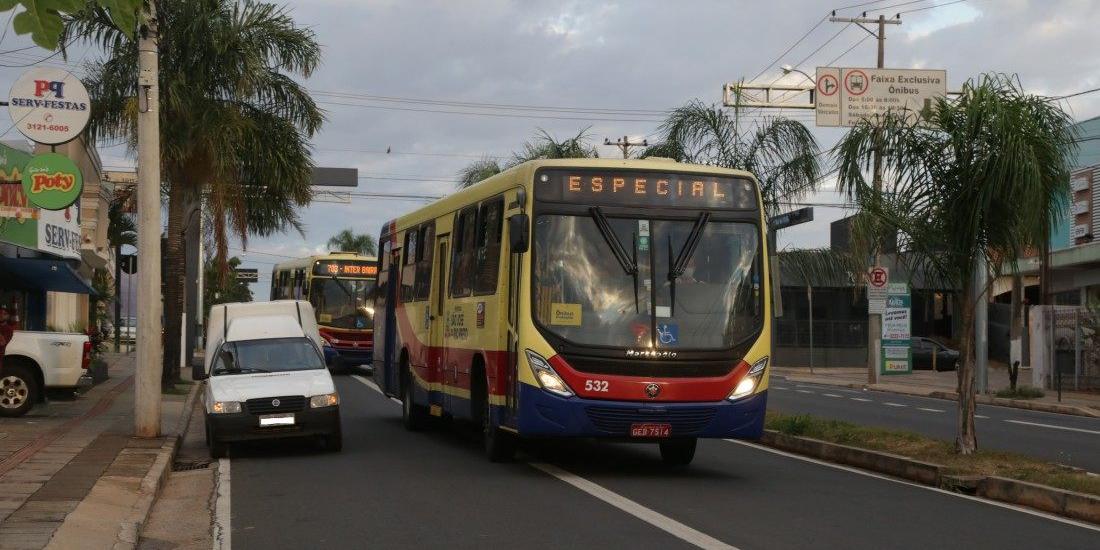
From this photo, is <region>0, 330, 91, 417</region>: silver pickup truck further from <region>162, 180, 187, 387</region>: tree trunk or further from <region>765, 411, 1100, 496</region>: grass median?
<region>765, 411, 1100, 496</region>: grass median

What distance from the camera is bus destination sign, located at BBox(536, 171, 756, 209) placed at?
14.1m

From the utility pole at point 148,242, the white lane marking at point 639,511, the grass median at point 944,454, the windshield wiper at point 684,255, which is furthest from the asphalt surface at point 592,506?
the windshield wiper at point 684,255

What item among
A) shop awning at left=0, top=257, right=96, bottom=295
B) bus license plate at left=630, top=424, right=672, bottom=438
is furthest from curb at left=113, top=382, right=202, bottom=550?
bus license plate at left=630, top=424, right=672, bottom=438

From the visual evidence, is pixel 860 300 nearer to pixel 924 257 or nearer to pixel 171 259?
pixel 171 259

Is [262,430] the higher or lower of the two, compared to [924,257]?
lower

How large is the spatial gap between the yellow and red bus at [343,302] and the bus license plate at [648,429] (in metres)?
23.8

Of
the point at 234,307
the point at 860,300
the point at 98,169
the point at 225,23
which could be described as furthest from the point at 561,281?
the point at 860,300

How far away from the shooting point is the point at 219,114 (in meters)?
26.8

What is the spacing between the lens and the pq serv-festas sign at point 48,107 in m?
19.2

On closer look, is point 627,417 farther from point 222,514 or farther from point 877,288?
point 877,288

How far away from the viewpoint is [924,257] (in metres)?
15.6

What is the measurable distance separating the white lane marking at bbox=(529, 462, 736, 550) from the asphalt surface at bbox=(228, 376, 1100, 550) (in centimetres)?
2

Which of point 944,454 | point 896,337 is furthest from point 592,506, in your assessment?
point 896,337

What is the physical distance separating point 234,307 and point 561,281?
9439 millimetres
